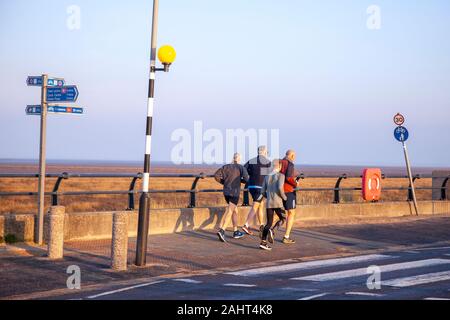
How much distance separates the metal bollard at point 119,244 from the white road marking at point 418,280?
4.27 metres

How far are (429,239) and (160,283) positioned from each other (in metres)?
9.58

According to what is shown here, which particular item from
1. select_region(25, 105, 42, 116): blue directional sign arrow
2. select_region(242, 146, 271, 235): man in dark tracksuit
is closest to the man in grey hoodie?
select_region(242, 146, 271, 235): man in dark tracksuit

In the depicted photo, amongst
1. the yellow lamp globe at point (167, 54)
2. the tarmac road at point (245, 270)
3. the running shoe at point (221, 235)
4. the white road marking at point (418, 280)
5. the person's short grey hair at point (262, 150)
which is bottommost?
the tarmac road at point (245, 270)

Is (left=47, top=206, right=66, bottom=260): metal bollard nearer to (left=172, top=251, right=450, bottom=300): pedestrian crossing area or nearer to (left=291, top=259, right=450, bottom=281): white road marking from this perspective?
(left=172, top=251, right=450, bottom=300): pedestrian crossing area

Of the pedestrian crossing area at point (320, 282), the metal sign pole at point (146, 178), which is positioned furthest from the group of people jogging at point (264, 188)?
the metal sign pole at point (146, 178)

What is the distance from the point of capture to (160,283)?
12.5 meters

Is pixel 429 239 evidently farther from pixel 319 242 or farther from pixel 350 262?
pixel 350 262

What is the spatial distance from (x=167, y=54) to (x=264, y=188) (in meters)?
4.58

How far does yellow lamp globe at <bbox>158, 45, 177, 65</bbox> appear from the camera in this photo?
13852mm

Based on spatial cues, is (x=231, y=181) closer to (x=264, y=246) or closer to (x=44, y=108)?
(x=264, y=246)

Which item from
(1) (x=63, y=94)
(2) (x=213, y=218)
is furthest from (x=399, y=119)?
(1) (x=63, y=94)

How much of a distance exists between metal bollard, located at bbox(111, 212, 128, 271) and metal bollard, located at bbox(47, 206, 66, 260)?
4.33 ft

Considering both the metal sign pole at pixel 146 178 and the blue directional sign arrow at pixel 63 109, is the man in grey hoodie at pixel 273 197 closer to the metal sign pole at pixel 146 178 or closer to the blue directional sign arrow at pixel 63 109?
the metal sign pole at pixel 146 178

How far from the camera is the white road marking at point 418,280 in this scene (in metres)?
12.4
